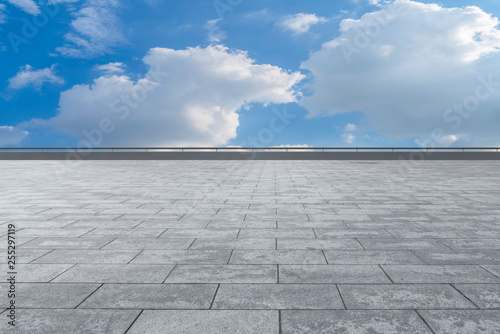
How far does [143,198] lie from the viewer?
9109 millimetres

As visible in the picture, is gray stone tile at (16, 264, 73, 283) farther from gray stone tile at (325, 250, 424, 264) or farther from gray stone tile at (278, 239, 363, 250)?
gray stone tile at (325, 250, 424, 264)

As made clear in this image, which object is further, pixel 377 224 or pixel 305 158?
pixel 305 158

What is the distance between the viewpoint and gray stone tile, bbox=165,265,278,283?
3.67m

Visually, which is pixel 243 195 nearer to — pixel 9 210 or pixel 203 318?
pixel 9 210

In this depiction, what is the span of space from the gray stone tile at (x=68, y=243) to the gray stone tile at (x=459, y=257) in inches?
172

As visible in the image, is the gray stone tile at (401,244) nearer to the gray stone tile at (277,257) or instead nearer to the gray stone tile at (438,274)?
the gray stone tile at (438,274)

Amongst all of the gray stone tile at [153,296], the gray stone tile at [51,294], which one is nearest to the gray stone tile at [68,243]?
the gray stone tile at [51,294]

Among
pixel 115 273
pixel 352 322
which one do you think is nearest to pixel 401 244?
pixel 352 322

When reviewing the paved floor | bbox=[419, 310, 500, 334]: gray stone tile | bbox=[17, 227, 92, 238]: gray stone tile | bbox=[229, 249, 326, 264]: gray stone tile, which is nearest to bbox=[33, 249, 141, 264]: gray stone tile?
the paved floor

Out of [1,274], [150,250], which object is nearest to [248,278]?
[150,250]

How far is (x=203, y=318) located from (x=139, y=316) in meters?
0.55

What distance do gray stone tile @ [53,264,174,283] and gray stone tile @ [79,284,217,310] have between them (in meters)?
0.16

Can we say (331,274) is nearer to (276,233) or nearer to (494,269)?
(276,233)

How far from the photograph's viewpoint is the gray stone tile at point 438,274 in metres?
3.68
